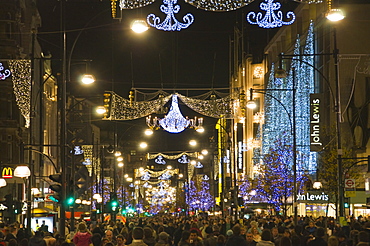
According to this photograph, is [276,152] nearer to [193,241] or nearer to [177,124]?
[177,124]

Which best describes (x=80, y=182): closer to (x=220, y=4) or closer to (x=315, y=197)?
(x=220, y=4)

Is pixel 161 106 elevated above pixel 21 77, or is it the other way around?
pixel 21 77

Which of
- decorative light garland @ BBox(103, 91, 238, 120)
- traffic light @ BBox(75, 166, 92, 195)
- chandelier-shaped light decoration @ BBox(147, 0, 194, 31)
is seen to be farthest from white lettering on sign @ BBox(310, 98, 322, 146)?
chandelier-shaped light decoration @ BBox(147, 0, 194, 31)

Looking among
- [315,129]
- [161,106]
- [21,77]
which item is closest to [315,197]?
[315,129]

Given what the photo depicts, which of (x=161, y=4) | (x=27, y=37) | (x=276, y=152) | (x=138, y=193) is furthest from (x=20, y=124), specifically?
(x=138, y=193)

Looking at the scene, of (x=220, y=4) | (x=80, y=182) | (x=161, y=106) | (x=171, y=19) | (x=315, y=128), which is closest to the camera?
(x=220, y=4)

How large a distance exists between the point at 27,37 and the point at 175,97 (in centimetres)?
3203

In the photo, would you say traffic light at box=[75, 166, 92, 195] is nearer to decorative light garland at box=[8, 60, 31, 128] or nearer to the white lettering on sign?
decorative light garland at box=[8, 60, 31, 128]

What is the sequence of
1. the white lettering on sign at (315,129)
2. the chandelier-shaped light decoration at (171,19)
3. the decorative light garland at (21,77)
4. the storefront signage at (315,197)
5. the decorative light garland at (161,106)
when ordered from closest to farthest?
the chandelier-shaped light decoration at (171,19) < the decorative light garland at (161,106) < the decorative light garland at (21,77) < the white lettering on sign at (315,129) < the storefront signage at (315,197)

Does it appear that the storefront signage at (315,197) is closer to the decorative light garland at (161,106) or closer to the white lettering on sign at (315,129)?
the white lettering on sign at (315,129)

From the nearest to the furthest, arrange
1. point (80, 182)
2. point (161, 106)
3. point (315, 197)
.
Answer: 1. point (80, 182)
2. point (161, 106)
3. point (315, 197)

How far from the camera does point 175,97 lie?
37750 millimetres

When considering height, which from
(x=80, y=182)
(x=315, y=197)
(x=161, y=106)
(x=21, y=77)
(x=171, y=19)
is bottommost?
(x=315, y=197)

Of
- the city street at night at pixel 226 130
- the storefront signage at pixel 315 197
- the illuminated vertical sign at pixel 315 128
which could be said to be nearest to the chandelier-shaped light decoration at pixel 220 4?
the city street at night at pixel 226 130
